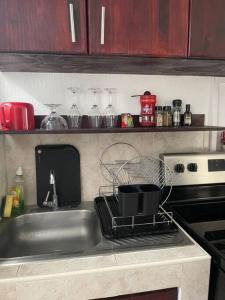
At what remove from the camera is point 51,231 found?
1268 mm

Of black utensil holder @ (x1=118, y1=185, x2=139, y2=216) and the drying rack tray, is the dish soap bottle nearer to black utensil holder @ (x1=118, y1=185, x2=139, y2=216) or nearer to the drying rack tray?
the drying rack tray

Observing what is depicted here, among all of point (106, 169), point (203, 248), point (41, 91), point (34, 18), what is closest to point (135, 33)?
point (34, 18)

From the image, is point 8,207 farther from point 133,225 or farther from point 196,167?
point 196,167

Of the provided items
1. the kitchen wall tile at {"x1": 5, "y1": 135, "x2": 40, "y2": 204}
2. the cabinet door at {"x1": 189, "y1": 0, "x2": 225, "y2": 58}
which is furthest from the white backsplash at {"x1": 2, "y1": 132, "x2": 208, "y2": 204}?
the cabinet door at {"x1": 189, "y1": 0, "x2": 225, "y2": 58}

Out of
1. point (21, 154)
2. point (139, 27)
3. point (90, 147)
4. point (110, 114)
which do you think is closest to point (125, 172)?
point (90, 147)

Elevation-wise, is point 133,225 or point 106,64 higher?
point 106,64

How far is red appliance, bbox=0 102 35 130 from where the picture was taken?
105 centimetres

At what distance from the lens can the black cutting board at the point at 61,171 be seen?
1305 millimetres

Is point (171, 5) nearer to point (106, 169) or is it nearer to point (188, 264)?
point (106, 169)

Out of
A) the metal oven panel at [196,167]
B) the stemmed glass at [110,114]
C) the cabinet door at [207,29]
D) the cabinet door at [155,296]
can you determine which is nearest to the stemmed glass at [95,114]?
the stemmed glass at [110,114]

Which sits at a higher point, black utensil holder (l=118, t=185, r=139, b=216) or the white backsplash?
the white backsplash

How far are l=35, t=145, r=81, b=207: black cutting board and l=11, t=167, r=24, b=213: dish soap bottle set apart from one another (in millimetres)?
91

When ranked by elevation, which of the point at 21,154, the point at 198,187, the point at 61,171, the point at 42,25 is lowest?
the point at 198,187

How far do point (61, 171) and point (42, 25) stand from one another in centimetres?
77
